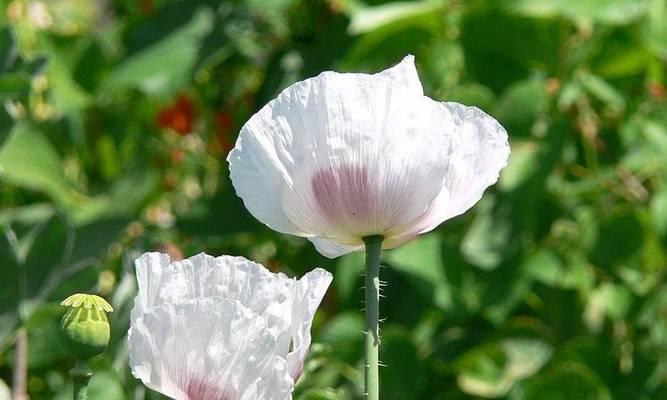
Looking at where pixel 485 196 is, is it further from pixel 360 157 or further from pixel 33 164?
pixel 360 157

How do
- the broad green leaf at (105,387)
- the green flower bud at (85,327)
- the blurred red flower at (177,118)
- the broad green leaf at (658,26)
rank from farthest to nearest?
the blurred red flower at (177,118) → the broad green leaf at (658,26) → the broad green leaf at (105,387) → the green flower bud at (85,327)

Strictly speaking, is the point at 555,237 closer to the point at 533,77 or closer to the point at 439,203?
the point at 533,77

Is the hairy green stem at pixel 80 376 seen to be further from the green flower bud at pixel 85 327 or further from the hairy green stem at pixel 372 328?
the hairy green stem at pixel 372 328

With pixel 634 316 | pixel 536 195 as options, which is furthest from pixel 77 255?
pixel 634 316

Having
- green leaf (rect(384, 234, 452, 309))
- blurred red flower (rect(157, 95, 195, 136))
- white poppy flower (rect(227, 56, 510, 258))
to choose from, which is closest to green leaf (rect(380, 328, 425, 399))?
green leaf (rect(384, 234, 452, 309))

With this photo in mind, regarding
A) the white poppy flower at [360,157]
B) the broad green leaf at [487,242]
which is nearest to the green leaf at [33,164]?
the broad green leaf at [487,242]
